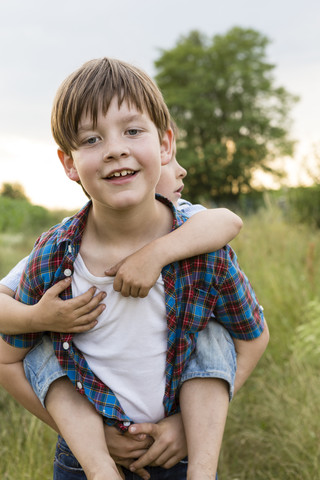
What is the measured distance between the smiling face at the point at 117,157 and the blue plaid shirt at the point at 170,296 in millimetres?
186

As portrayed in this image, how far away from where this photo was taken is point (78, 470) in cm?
171

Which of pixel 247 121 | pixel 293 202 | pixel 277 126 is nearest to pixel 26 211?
pixel 293 202

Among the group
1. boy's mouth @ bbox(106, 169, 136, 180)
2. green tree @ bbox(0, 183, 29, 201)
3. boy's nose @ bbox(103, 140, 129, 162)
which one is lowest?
boy's mouth @ bbox(106, 169, 136, 180)

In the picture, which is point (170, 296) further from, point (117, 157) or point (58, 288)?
point (117, 157)

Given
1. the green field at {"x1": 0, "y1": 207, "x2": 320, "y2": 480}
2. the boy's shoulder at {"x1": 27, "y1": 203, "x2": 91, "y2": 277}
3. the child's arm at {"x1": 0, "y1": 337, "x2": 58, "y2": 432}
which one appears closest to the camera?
the boy's shoulder at {"x1": 27, "y1": 203, "x2": 91, "y2": 277}

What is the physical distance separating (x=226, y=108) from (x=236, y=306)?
2835cm

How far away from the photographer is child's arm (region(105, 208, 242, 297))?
1.48 m

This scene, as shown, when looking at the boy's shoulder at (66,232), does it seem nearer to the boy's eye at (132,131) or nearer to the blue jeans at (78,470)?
the boy's eye at (132,131)

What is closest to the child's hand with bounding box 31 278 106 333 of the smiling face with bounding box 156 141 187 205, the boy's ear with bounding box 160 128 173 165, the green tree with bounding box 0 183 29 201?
the boy's ear with bounding box 160 128 173 165

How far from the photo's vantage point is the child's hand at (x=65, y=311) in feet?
4.92

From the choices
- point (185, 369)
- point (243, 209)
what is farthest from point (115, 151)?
point (243, 209)

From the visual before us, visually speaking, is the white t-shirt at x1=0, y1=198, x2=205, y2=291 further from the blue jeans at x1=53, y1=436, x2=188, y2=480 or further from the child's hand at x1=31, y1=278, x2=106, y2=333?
the blue jeans at x1=53, y1=436, x2=188, y2=480

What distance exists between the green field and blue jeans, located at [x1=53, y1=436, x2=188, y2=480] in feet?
2.50

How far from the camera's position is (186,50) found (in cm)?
2909
